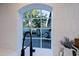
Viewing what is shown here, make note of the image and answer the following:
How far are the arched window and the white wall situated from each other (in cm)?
5

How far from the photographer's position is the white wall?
133cm

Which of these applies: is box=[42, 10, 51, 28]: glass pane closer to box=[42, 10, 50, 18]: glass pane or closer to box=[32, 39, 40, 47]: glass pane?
box=[42, 10, 50, 18]: glass pane

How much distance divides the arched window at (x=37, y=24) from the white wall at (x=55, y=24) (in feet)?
0.17

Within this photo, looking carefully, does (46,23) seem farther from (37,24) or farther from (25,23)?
(25,23)

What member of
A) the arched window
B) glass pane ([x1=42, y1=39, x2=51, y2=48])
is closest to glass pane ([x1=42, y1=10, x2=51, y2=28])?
the arched window

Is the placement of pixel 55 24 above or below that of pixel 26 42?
above

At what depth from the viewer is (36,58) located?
4.43ft

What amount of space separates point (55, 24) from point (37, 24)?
0.50ft

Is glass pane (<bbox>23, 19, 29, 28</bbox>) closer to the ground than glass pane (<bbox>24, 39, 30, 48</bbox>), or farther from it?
farther from it

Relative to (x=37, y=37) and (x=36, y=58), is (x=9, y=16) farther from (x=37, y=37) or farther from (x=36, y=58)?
(x=36, y=58)

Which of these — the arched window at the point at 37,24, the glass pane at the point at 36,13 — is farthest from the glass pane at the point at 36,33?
the glass pane at the point at 36,13

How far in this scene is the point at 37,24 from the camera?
4.45ft

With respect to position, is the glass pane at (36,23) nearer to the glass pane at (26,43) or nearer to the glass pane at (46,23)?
the glass pane at (46,23)

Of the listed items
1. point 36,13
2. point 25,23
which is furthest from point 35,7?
point 25,23
